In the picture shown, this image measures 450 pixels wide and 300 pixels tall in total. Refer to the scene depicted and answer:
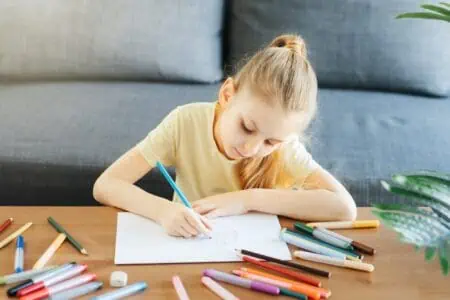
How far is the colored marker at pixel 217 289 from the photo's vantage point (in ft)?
3.10

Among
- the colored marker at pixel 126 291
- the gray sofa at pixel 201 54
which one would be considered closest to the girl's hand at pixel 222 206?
the colored marker at pixel 126 291

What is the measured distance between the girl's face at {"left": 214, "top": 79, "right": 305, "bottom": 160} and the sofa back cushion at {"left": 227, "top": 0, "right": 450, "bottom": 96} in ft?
2.99

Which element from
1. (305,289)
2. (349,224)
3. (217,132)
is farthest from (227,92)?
(305,289)

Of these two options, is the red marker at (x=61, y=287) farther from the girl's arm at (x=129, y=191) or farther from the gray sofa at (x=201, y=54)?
the gray sofa at (x=201, y=54)

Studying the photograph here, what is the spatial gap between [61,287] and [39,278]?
0.11 ft

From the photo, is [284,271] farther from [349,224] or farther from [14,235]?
[14,235]

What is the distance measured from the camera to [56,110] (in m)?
1.84

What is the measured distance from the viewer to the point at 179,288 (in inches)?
37.7

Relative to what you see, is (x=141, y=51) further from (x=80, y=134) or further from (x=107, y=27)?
(x=80, y=134)

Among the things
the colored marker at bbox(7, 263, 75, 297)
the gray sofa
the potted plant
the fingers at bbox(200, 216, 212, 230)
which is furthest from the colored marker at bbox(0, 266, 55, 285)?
the gray sofa

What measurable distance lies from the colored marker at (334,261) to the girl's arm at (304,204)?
123 mm

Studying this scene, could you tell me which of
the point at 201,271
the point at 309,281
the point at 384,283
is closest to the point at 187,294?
the point at 201,271

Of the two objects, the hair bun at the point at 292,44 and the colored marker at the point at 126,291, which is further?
the hair bun at the point at 292,44

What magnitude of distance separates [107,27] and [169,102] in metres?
0.32
